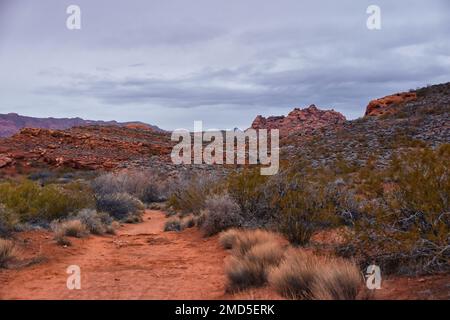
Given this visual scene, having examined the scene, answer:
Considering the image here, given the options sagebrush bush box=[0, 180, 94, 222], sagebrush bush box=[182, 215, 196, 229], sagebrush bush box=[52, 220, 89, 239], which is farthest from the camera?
sagebrush bush box=[182, 215, 196, 229]

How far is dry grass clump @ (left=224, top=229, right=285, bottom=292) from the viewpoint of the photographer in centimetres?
774

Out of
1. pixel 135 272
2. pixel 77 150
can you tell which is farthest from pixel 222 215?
pixel 77 150

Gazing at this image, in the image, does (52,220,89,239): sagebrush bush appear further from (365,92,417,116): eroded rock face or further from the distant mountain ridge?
the distant mountain ridge

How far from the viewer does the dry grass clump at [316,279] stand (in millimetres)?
6191

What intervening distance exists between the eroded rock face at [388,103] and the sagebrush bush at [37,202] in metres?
31.7

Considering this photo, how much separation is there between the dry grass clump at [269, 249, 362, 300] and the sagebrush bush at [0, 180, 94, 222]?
9.03 metres

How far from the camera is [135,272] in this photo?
30.9ft

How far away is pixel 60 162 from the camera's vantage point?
4188 centimetres

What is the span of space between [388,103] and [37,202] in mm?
38542

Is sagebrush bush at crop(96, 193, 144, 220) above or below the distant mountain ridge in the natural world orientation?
below

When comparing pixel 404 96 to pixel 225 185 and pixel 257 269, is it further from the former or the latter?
pixel 257 269

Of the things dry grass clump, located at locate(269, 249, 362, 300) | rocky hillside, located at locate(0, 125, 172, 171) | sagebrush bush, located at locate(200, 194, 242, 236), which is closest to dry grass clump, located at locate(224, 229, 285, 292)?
dry grass clump, located at locate(269, 249, 362, 300)

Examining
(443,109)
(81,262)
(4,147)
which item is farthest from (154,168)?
(81,262)

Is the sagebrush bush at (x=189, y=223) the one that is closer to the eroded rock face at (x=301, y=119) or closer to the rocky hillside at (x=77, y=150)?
the rocky hillside at (x=77, y=150)
